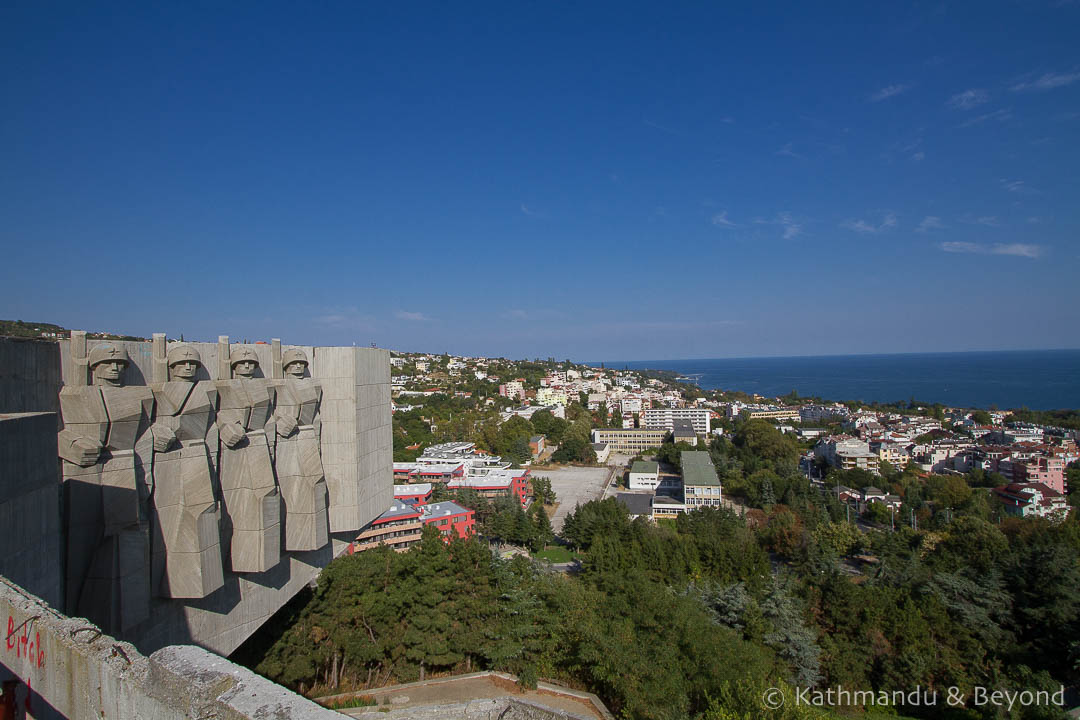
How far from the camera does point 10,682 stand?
6.52 feet

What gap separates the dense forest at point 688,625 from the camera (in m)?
7.96

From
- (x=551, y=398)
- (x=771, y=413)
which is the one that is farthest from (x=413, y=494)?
(x=771, y=413)

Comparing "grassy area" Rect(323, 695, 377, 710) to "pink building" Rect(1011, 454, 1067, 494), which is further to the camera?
"pink building" Rect(1011, 454, 1067, 494)

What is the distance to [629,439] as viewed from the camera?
49.6 metres

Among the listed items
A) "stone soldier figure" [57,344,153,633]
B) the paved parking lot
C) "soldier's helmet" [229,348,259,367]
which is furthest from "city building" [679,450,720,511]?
"stone soldier figure" [57,344,153,633]

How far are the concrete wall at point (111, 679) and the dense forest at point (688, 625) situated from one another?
5152mm

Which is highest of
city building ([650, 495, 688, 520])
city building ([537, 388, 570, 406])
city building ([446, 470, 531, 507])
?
city building ([537, 388, 570, 406])

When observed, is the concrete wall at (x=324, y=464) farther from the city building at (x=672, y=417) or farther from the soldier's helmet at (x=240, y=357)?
the city building at (x=672, y=417)

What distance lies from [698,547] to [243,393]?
14.8 meters

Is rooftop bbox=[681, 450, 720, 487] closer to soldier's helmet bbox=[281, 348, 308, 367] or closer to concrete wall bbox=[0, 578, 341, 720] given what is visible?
soldier's helmet bbox=[281, 348, 308, 367]

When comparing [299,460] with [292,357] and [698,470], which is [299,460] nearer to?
[292,357]

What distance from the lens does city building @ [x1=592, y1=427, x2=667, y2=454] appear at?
1928 inches

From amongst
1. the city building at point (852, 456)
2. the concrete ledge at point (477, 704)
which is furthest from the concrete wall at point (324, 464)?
the city building at point (852, 456)

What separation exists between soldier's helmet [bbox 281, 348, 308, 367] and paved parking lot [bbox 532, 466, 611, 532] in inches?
877
